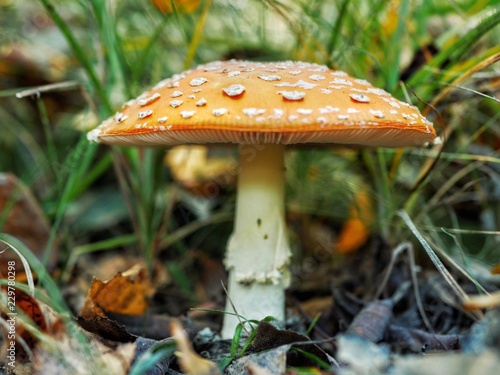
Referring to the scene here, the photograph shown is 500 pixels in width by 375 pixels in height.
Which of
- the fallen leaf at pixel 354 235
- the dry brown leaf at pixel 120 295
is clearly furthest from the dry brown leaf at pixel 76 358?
the fallen leaf at pixel 354 235

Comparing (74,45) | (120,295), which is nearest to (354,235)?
(120,295)

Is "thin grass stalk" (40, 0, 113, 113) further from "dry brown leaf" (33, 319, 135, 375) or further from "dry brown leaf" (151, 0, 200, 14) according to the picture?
"dry brown leaf" (33, 319, 135, 375)

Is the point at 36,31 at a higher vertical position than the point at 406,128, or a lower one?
lower

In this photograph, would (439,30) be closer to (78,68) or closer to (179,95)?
(179,95)

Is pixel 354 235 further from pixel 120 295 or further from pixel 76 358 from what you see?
pixel 76 358

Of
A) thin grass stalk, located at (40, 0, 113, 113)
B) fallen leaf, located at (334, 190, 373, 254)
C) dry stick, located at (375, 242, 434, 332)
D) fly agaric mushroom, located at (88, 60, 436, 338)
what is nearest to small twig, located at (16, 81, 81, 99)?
thin grass stalk, located at (40, 0, 113, 113)

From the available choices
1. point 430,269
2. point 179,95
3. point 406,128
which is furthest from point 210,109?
point 430,269

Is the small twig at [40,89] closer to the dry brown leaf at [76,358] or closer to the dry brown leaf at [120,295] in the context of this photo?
the dry brown leaf at [120,295]
